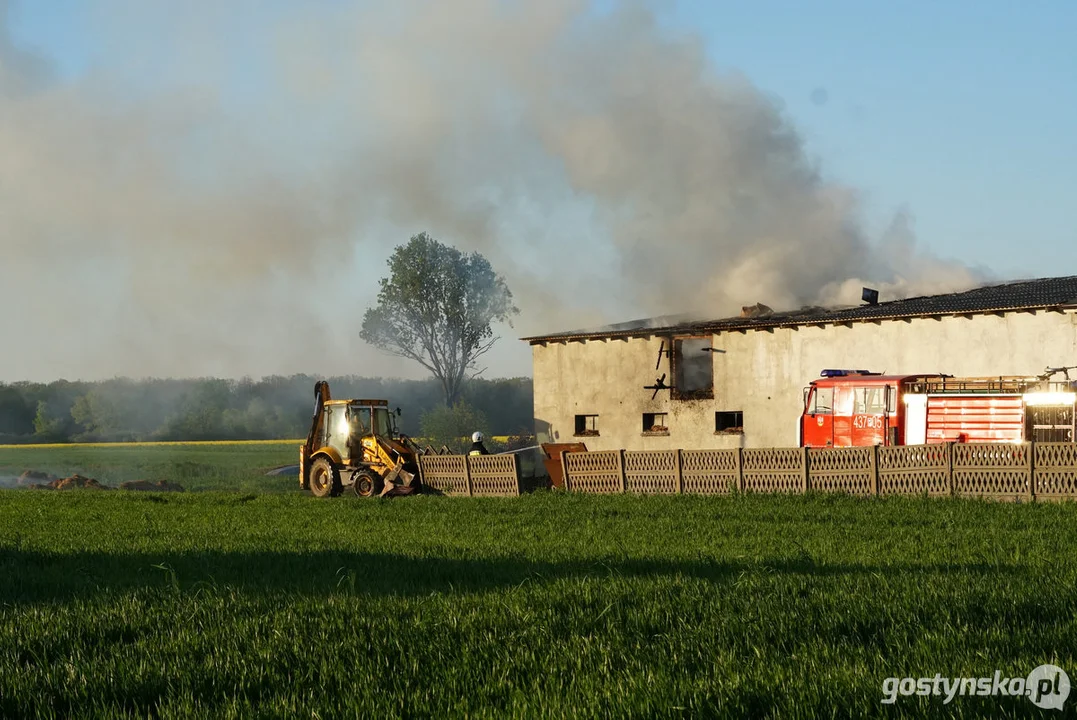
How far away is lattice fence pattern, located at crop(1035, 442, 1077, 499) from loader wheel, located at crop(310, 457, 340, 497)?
62.7 ft

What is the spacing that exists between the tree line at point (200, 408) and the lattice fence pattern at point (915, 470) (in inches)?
2385

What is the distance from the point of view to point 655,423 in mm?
42656

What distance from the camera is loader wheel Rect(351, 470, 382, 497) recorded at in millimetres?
32031

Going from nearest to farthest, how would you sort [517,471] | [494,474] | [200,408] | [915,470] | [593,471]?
1. [915,470]
2. [593,471]
3. [517,471]
4. [494,474]
5. [200,408]

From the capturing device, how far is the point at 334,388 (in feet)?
305

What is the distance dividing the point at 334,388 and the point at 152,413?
1762 cm

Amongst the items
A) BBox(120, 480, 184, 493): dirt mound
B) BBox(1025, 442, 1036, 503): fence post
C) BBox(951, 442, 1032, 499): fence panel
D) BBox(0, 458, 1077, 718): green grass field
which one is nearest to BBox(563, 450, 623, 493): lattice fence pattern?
BBox(951, 442, 1032, 499): fence panel

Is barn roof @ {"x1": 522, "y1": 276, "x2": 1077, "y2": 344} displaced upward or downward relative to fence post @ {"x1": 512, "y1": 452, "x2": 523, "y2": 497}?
upward

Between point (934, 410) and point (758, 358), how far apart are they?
37.3 ft

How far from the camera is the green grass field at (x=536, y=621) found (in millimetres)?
6527

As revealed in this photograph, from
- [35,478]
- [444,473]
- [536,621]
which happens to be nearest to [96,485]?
[35,478]

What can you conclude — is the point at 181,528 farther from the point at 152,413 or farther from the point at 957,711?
the point at 152,413

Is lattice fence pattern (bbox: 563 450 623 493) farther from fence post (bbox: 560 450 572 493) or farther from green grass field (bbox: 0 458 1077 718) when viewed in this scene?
green grass field (bbox: 0 458 1077 718)

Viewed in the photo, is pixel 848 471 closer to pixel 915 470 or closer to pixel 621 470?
pixel 915 470
